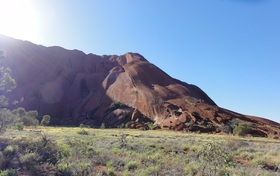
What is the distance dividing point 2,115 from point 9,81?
3762 mm

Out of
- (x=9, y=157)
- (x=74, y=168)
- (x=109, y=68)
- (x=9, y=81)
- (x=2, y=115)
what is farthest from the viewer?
(x=109, y=68)

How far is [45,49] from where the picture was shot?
114 m

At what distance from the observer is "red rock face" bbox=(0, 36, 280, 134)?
7219 cm

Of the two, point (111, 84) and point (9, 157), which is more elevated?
point (111, 84)

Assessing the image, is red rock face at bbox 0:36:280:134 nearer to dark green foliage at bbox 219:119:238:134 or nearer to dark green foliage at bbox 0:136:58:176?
dark green foliage at bbox 219:119:238:134

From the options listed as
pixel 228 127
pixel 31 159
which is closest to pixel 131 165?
pixel 31 159

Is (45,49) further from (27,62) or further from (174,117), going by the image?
(174,117)

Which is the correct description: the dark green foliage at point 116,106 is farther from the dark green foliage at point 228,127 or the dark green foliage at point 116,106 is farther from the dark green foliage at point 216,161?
the dark green foliage at point 216,161

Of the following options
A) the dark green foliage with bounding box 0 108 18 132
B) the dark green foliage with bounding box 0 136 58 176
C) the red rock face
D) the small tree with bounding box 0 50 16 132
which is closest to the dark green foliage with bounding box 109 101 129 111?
the red rock face

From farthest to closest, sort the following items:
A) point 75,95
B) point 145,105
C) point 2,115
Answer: point 75,95 → point 145,105 → point 2,115

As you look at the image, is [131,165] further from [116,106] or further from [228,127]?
[116,106]

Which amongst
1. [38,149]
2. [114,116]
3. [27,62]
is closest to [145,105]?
[114,116]

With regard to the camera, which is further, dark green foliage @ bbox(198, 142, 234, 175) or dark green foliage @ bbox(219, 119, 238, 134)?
dark green foliage @ bbox(219, 119, 238, 134)

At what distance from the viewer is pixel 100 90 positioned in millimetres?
96938
